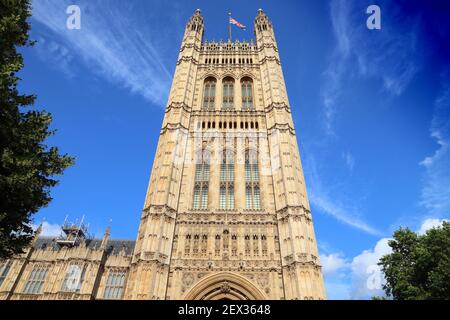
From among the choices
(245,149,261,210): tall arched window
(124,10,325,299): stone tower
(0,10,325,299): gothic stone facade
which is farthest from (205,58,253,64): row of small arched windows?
(245,149,261,210): tall arched window

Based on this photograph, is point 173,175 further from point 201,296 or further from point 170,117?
point 201,296

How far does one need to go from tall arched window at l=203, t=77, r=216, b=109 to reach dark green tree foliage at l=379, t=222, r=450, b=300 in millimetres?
24932

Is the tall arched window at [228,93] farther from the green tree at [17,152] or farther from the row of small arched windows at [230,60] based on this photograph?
the green tree at [17,152]

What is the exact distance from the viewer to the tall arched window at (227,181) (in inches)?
1102

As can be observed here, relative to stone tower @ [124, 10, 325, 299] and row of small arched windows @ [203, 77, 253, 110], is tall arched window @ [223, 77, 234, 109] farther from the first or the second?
stone tower @ [124, 10, 325, 299]

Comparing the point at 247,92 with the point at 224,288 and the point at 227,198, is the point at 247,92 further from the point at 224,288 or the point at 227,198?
the point at 224,288

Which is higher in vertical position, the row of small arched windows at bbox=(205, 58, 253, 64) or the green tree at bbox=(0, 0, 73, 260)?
the row of small arched windows at bbox=(205, 58, 253, 64)

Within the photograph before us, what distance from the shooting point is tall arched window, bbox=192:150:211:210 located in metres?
28.0

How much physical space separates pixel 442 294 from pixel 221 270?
1560cm

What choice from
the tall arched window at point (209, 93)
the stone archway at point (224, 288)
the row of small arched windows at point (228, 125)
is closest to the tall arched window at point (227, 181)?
the row of small arched windows at point (228, 125)

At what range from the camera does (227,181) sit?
2964 cm
